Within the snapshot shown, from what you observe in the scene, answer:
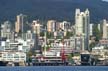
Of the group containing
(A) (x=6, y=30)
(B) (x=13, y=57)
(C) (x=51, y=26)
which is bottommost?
(B) (x=13, y=57)

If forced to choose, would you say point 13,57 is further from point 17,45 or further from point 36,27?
point 36,27

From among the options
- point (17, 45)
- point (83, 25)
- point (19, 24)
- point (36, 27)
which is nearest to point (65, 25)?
point (36, 27)

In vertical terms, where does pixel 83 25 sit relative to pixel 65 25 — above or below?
below

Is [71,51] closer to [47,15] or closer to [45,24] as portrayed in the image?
[45,24]

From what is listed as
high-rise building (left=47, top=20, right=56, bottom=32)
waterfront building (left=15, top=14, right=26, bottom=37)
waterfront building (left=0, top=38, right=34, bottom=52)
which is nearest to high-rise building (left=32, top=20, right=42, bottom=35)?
high-rise building (left=47, top=20, right=56, bottom=32)

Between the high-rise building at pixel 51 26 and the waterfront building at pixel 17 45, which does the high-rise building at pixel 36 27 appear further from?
the waterfront building at pixel 17 45

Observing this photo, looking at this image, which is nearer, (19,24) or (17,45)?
(17,45)

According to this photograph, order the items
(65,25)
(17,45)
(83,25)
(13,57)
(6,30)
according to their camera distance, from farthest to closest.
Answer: (65,25)
(6,30)
(83,25)
(17,45)
(13,57)

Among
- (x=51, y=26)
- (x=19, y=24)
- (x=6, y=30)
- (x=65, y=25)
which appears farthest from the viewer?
(x=65, y=25)

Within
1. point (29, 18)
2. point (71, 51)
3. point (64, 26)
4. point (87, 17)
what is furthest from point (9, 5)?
point (71, 51)

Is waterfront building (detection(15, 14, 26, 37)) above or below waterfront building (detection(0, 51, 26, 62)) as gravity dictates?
above

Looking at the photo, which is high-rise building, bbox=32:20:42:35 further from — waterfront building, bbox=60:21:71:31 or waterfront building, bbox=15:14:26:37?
waterfront building, bbox=60:21:71:31
